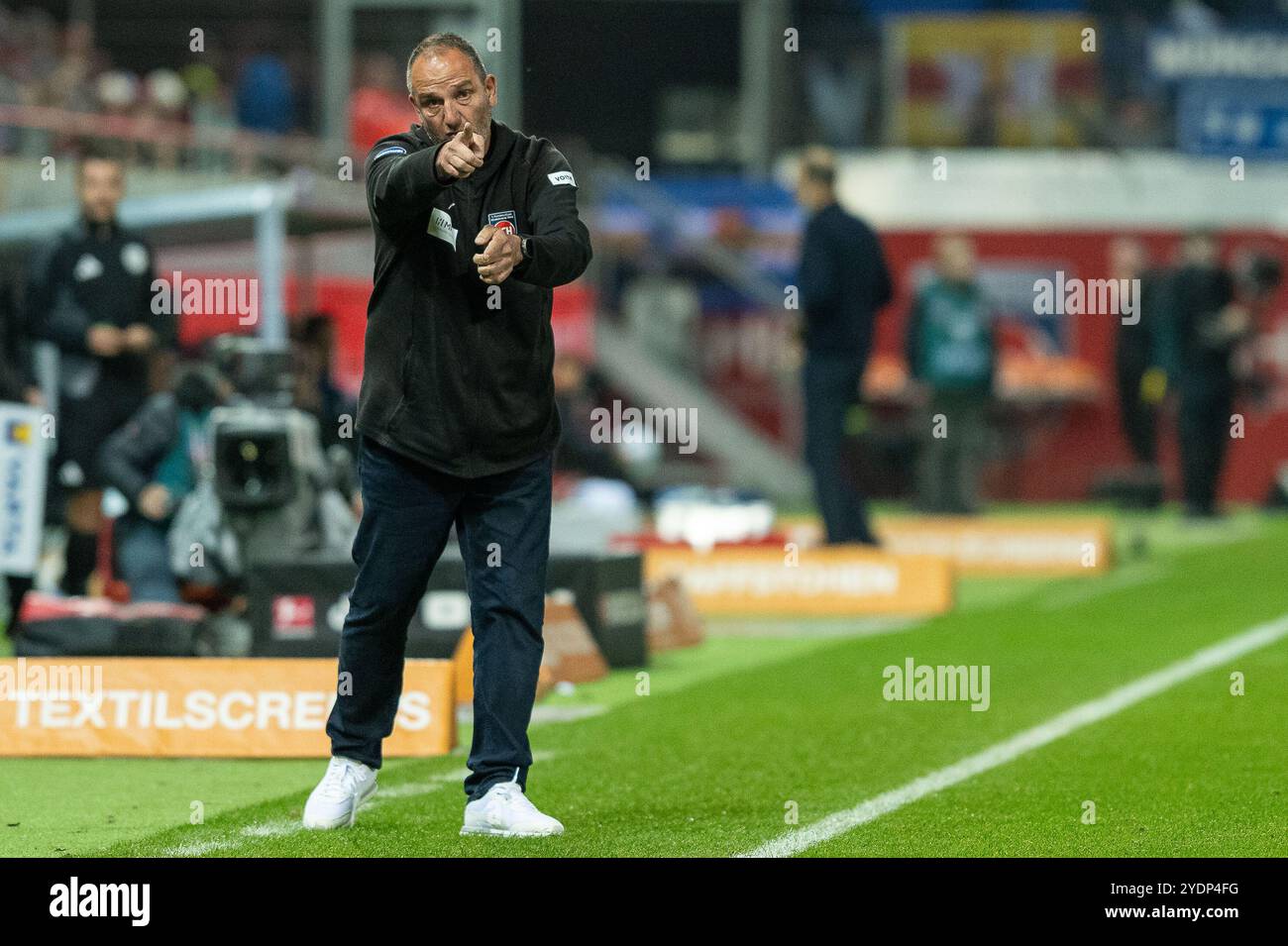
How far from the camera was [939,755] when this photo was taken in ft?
28.3

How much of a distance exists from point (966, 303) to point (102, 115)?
28.7ft

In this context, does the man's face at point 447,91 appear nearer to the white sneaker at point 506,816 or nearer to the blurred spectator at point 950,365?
the white sneaker at point 506,816

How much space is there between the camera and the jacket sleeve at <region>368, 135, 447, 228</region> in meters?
6.44

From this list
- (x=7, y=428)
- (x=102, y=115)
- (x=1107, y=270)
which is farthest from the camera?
(x=1107, y=270)

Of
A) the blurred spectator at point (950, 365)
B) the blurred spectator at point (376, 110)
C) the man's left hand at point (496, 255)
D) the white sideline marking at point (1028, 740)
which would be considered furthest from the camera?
the blurred spectator at point (376, 110)

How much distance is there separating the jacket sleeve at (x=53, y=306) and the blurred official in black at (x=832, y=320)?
4.34 metres

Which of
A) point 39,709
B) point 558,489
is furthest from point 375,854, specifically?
point 558,489

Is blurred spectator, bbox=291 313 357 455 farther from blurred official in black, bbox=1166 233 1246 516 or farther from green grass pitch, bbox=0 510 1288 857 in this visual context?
blurred official in black, bbox=1166 233 1246 516

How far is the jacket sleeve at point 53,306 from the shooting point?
12570 mm

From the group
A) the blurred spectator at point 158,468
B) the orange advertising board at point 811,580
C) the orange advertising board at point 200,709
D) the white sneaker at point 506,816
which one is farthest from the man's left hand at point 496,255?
the orange advertising board at point 811,580

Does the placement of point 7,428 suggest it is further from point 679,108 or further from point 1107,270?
point 679,108

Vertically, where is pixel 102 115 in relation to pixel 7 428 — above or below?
above

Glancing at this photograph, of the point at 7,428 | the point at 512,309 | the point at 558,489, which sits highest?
the point at 512,309
